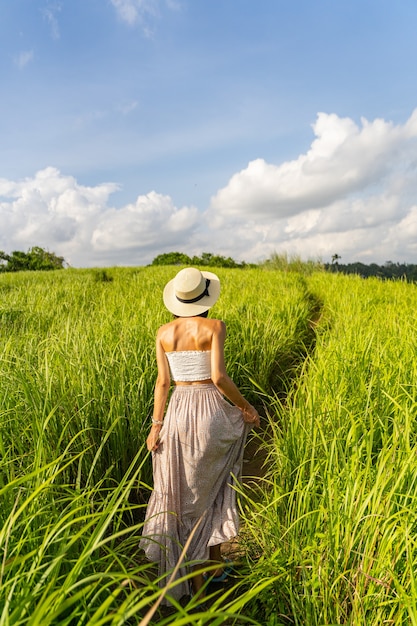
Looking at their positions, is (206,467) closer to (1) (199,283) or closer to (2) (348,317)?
(1) (199,283)

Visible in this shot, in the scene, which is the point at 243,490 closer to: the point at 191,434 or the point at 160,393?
the point at 191,434

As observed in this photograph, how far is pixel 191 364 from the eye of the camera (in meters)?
2.05

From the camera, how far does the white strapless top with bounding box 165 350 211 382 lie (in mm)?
2037

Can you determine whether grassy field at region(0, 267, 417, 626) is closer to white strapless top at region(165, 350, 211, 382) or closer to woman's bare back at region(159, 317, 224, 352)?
white strapless top at region(165, 350, 211, 382)

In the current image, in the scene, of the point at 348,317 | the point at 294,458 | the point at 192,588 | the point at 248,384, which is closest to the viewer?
the point at 192,588

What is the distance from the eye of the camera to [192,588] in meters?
2.03

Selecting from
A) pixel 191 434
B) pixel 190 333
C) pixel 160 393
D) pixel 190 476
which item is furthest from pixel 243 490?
pixel 190 333

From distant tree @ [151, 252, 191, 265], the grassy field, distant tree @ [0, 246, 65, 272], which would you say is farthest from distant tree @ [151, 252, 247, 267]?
the grassy field

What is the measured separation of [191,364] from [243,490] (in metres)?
0.87

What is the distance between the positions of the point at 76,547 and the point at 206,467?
615mm

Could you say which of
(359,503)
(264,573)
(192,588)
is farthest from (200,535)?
(359,503)

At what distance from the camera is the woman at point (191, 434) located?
2.03m

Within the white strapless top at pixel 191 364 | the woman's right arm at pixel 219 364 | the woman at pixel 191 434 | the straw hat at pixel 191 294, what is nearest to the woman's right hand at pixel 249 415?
the woman at pixel 191 434

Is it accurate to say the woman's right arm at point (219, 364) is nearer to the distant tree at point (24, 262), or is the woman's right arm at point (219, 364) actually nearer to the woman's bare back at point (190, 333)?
the woman's bare back at point (190, 333)
